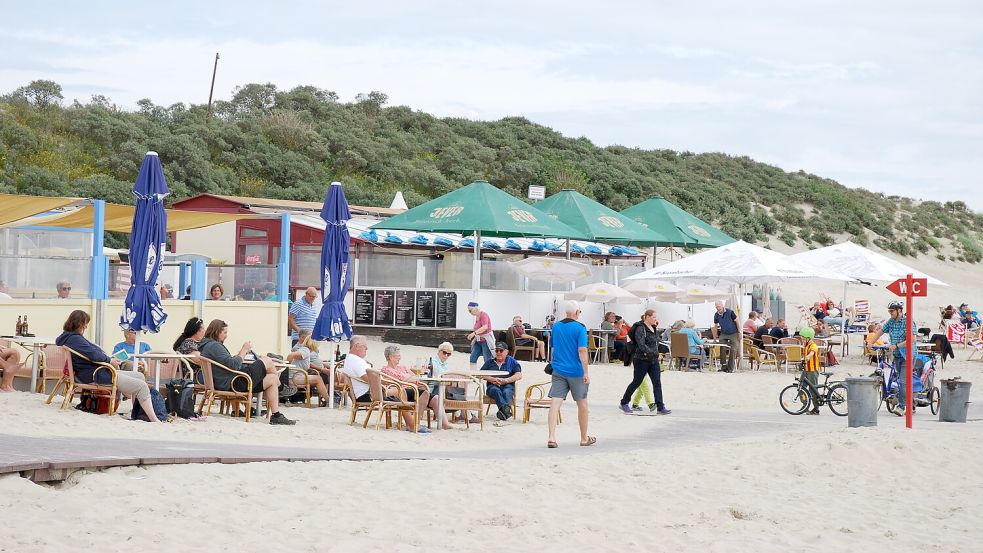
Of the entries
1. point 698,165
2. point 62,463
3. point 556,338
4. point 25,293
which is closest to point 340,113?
point 698,165

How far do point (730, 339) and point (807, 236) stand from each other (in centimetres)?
3999

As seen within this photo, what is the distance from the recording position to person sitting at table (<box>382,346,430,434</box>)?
37.3 feet

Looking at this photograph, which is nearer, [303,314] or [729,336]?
[303,314]

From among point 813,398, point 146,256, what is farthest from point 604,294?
point 146,256

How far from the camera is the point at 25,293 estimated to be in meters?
14.0

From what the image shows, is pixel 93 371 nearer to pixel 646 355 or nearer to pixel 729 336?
pixel 646 355

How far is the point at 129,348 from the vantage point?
44.0 feet

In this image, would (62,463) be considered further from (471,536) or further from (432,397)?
(432,397)

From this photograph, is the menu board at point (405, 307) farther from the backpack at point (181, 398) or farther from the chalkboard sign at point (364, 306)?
the backpack at point (181, 398)

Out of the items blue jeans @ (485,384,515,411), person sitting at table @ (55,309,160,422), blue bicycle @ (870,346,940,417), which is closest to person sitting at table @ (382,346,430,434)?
blue jeans @ (485,384,515,411)

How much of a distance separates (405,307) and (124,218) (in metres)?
6.78

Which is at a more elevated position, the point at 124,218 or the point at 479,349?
the point at 124,218

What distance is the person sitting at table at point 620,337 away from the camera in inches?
817

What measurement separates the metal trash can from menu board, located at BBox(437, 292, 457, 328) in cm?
1070
